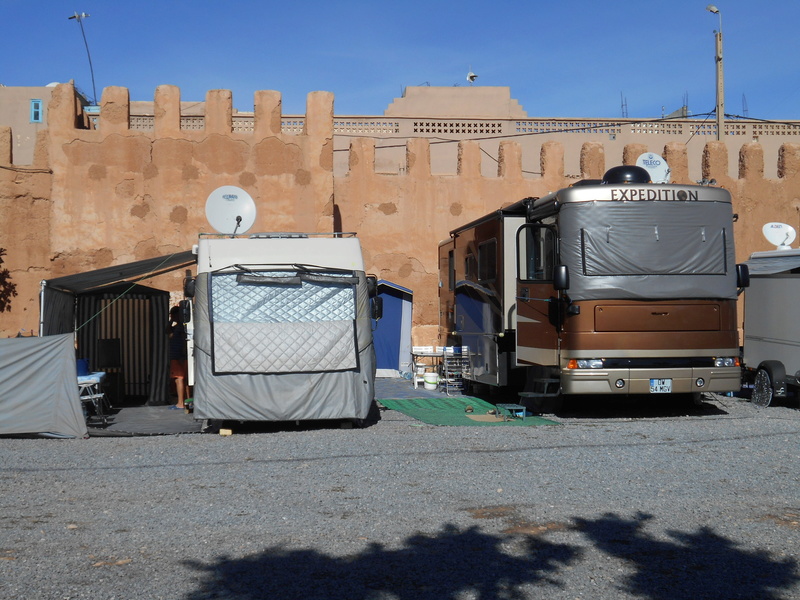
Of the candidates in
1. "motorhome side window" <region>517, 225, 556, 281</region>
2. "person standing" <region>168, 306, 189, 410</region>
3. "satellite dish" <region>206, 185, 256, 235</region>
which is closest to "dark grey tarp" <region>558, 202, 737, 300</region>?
"motorhome side window" <region>517, 225, 556, 281</region>

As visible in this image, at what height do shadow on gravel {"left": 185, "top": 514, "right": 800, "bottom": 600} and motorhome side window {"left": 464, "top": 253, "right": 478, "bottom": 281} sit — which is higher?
motorhome side window {"left": 464, "top": 253, "right": 478, "bottom": 281}

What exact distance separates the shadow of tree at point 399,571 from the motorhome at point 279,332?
5848 millimetres

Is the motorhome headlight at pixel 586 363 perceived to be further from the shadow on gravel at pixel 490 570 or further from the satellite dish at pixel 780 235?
the satellite dish at pixel 780 235

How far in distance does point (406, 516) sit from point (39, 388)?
20.4ft

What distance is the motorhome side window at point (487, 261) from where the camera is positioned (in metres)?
14.4

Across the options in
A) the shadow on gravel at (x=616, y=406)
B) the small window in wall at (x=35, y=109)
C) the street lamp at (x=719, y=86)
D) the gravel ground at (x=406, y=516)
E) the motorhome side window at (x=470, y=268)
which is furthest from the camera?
the small window in wall at (x=35, y=109)

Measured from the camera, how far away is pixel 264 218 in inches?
760

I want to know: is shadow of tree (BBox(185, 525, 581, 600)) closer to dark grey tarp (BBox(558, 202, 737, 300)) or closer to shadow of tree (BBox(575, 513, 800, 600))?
shadow of tree (BBox(575, 513, 800, 600))

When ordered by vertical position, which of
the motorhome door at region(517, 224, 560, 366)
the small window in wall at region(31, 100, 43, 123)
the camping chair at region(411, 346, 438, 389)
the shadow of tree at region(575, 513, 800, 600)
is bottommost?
the shadow of tree at region(575, 513, 800, 600)

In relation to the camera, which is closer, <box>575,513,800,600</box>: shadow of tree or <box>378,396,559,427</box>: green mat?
<box>575,513,800,600</box>: shadow of tree

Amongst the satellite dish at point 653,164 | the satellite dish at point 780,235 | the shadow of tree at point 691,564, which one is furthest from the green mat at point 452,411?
the satellite dish at point 780,235

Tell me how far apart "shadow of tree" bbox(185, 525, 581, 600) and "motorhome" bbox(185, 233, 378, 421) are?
5.85 m

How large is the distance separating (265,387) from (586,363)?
4251 mm

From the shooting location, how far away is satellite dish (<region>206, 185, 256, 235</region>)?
1471 cm
